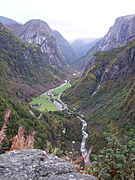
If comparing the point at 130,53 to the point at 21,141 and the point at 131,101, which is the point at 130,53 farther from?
the point at 21,141

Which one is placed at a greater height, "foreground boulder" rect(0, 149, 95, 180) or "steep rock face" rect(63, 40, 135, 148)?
"foreground boulder" rect(0, 149, 95, 180)

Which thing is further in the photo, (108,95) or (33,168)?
(108,95)

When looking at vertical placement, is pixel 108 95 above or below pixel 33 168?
below

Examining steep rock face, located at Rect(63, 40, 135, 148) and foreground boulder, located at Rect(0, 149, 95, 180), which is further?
steep rock face, located at Rect(63, 40, 135, 148)

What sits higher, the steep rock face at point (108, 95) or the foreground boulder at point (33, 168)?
the foreground boulder at point (33, 168)

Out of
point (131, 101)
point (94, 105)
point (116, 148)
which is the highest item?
point (116, 148)

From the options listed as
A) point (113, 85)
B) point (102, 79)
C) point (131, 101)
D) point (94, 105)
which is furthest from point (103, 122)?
point (102, 79)

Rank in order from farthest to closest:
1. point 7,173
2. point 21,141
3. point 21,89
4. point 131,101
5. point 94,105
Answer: point 21,89, point 94,105, point 131,101, point 21,141, point 7,173

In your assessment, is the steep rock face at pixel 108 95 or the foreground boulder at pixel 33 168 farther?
the steep rock face at pixel 108 95
